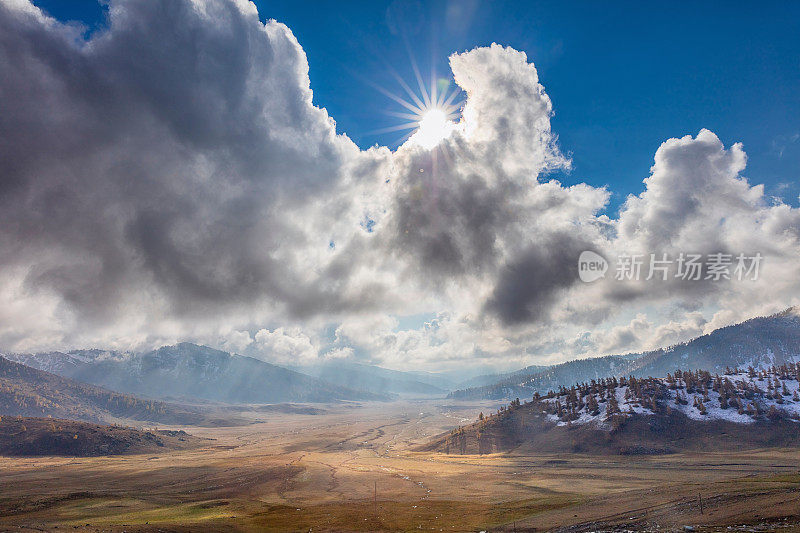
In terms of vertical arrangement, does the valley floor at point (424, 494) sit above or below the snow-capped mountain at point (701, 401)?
below

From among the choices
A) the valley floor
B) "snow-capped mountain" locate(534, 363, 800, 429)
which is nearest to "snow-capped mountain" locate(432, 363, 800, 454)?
"snow-capped mountain" locate(534, 363, 800, 429)

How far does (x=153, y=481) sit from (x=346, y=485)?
75868 millimetres

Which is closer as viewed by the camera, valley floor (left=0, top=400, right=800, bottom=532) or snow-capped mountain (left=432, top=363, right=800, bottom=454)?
valley floor (left=0, top=400, right=800, bottom=532)

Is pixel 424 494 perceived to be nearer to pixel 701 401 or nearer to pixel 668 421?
pixel 668 421

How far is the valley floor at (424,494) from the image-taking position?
53.0 m

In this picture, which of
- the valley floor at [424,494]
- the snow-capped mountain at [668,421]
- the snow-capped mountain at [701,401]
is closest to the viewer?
the valley floor at [424,494]

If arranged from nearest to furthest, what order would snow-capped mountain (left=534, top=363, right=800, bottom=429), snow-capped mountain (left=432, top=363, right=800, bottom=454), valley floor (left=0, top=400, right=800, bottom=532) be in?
valley floor (left=0, top=400, right=800, bottom=532)
snow-capped mountain (left=432, top=363, right=800, bottom=454)
snow-capped mountain (left=534, top=363, right=800, bottom=429)

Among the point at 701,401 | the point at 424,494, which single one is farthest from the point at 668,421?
the point at 424,494

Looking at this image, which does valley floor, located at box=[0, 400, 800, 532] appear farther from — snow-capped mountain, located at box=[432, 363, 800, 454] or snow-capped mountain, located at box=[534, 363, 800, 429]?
snow-capped mountain, located at box=[534, 363, 800, 429]

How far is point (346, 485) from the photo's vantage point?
381ft

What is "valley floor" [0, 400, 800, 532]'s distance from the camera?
5297 cm

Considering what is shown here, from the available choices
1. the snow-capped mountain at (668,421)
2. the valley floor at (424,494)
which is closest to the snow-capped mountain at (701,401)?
the snow-capped mountain at (668,421)

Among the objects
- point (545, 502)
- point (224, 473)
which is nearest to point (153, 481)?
point (224, 473)

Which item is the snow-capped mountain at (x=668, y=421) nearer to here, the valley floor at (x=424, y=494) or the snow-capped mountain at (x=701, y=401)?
the snow-capped mountain at (x=701, y=401)
